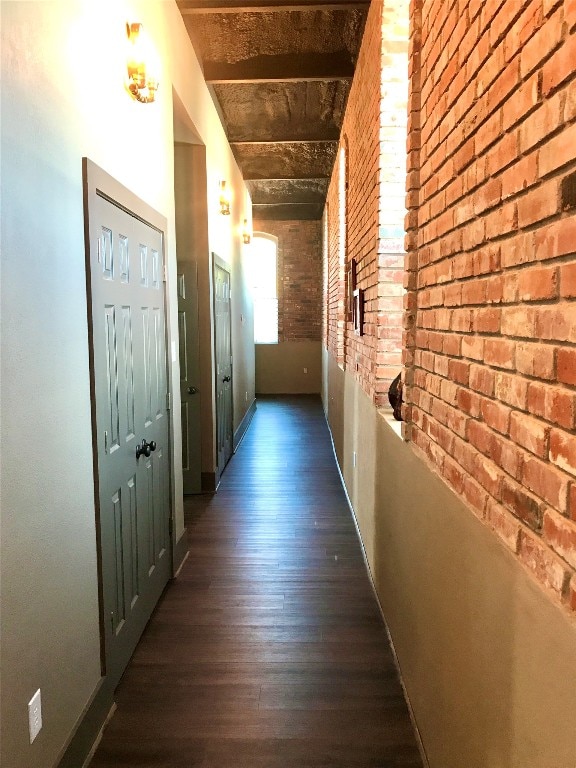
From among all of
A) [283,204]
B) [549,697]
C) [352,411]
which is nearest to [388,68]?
[352,411]

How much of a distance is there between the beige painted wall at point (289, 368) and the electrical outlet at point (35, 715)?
9.89 m

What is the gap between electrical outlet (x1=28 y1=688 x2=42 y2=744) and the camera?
1538 millimetres

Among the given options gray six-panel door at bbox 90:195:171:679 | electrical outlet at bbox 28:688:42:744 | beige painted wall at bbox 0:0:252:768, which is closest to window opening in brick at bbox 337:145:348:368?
gray six-panel door at bbox 90:195:171:679

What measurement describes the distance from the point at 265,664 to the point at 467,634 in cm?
133

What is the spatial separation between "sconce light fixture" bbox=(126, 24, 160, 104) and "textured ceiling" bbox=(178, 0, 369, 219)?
→ 1450 mm

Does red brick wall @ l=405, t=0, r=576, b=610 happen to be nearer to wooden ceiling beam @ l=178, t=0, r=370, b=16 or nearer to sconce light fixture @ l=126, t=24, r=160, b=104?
sconce light fixture @ l=126, t=24, r=160, b=104

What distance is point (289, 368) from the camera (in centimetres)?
1146

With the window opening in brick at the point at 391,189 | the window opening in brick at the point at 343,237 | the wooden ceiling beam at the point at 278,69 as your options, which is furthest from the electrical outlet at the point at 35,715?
the wooden ceiling beam at the point at 278,69

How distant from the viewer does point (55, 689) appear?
5.60 ft

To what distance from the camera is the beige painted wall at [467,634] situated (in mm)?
961

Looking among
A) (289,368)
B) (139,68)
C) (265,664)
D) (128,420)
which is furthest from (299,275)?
(265,664)

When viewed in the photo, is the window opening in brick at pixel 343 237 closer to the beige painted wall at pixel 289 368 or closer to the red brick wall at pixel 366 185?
the red brick wall at pixel 366 185

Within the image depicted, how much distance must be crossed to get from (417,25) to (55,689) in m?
2.62

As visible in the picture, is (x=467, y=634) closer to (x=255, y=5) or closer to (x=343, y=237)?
(x=255, y=5)
